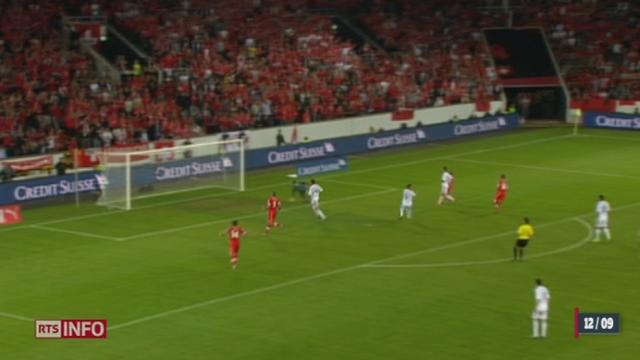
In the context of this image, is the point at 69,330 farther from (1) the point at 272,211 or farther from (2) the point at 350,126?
(2) the point at 350,126

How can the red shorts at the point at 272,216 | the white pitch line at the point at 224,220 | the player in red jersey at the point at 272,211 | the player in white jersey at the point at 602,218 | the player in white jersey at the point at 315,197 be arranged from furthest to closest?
the player in white jersey at the point at 315,197 → the white pitch line at the point at 224,220 → the red shorts at the point at 272,216 → the player in red jersey at the point at 272,211 → the player in white jersey at the point at 602,218

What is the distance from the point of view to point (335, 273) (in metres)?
36.3

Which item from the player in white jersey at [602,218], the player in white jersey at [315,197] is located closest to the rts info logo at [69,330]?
the player in white jersey at [315,197]

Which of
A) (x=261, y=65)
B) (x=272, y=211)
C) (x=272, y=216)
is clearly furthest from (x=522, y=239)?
(x=261, y=65)

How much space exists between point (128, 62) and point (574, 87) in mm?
30661

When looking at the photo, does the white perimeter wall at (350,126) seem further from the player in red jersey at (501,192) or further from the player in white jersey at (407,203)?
the player in red jersey at (501,192)

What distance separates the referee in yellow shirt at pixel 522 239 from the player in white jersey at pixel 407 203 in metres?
6.41

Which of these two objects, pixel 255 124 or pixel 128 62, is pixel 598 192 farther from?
pixel 128 62

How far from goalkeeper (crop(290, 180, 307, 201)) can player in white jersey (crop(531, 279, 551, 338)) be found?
2045 cm

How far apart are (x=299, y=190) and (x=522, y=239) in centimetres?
1389

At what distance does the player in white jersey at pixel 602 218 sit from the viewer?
4028 cm

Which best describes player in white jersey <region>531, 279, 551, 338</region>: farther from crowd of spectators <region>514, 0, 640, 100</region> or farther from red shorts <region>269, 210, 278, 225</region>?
crowd of spectators <region>514, 0, 640, 100</region>

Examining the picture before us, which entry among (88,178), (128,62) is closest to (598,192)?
(88,178)

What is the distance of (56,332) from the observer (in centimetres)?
2909
